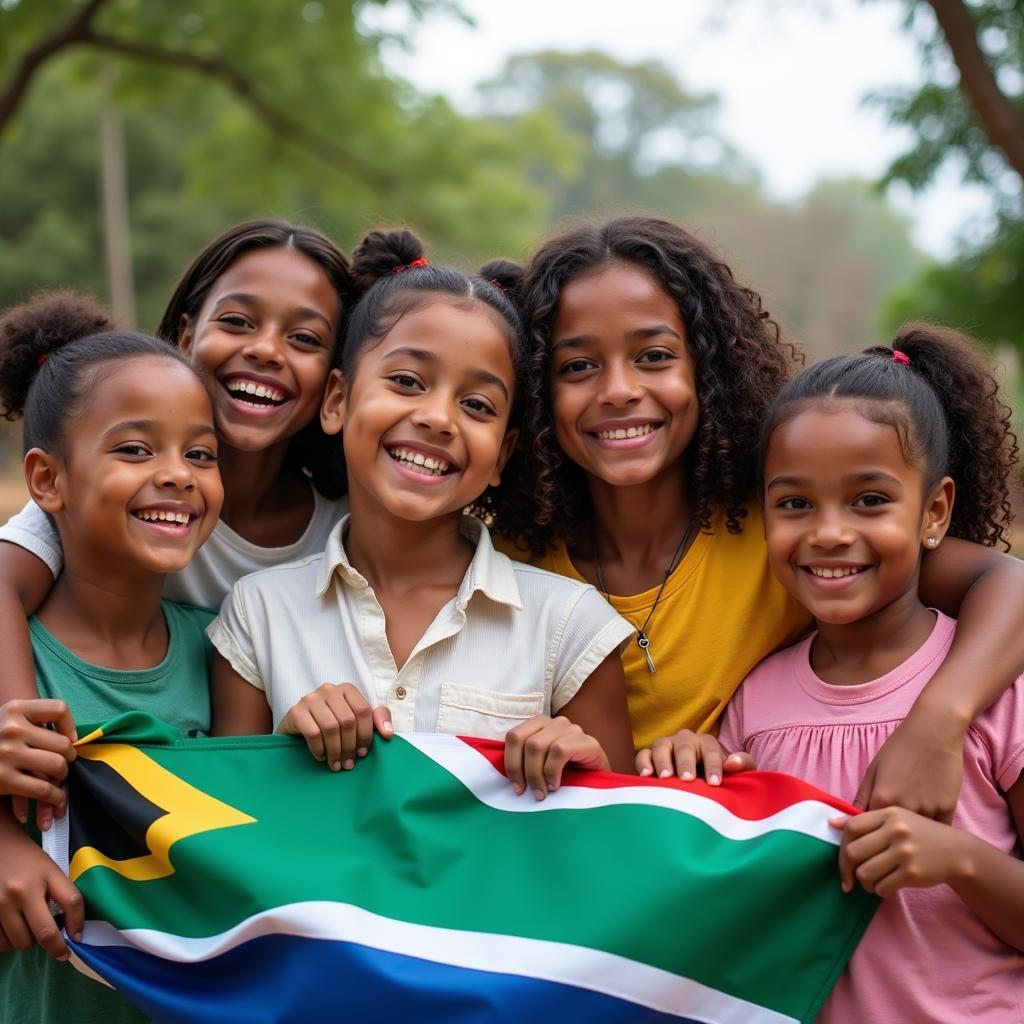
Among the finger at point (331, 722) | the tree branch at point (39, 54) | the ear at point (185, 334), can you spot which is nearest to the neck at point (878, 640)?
the finger at point (331, 722)

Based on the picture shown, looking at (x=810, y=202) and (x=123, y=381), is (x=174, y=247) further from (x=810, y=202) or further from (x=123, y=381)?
(x=810, y=202)

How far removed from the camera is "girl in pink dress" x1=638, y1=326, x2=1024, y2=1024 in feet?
7.75

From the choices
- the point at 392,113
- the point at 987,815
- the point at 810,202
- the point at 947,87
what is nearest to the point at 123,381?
the point at 987,815

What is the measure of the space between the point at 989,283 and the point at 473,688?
10.9 meters

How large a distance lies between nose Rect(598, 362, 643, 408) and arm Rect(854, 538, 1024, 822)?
2.72 feet

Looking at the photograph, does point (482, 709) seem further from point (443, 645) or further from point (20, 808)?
point (20, 808)

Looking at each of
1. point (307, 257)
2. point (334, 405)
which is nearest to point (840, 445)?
point (334, 405)

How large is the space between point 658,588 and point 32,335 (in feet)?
6.00

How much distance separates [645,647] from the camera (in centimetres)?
312

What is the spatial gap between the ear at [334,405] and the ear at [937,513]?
4.94ft

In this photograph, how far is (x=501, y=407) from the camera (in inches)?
122

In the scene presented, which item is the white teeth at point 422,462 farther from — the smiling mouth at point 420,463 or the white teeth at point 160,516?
the white teeth at point 160,516

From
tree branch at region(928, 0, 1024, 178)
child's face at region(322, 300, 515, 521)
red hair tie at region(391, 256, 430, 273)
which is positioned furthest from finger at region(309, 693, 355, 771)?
tree branch at region(928, 0, 1024, 178)

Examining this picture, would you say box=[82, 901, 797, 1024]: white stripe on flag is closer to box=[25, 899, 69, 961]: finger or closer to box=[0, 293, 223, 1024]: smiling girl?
box=[25, 899, 69, 961]: finger
